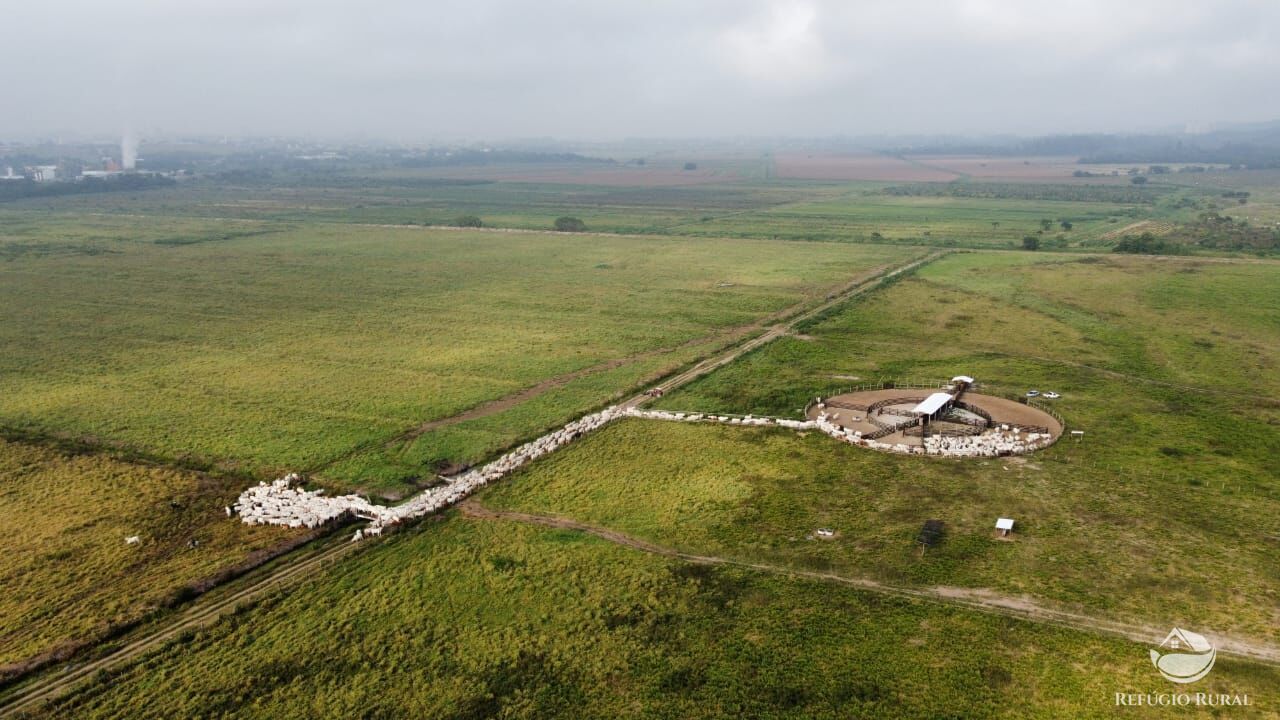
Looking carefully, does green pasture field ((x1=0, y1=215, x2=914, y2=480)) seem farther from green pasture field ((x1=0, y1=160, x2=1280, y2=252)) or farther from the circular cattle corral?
green pasture field ((x1=0, y1=160, x2=1280, y2=252))

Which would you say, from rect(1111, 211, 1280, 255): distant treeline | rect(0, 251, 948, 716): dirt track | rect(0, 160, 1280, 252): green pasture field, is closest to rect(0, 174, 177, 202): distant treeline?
rect(0, 160, 1280, 252): green pasture field

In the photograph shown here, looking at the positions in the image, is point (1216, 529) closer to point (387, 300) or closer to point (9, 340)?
point (387, 300)

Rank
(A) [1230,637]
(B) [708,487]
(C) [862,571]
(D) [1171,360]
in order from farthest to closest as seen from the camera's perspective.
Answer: (D) [1171,360], (B) [708,487], (C) [862,571], (A) [1230,637]

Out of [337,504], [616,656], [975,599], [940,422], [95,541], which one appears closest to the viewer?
[616,656]

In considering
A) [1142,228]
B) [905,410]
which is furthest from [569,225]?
[905,410]

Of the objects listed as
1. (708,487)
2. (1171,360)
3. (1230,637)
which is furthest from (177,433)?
(1171,360)

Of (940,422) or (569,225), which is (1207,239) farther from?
(569,225)

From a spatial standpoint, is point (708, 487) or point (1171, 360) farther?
point (1171, 360)
